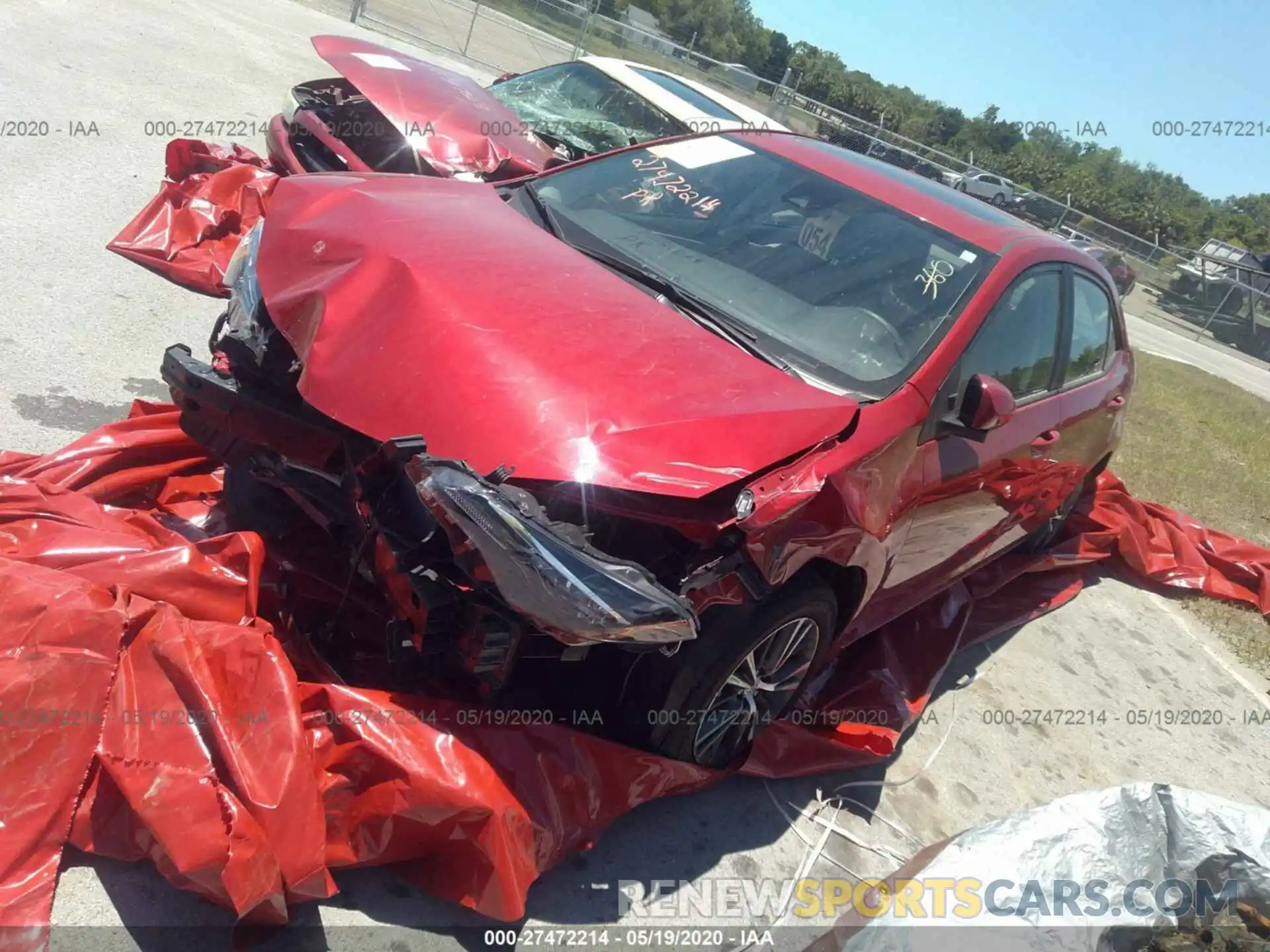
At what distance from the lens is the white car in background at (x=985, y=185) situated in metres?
28.5

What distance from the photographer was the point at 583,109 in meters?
7.96

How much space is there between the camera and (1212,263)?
1086 inches

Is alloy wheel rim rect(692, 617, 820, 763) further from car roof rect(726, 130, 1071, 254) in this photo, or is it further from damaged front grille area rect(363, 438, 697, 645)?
car roof rect(726, 130, 1071, 254)

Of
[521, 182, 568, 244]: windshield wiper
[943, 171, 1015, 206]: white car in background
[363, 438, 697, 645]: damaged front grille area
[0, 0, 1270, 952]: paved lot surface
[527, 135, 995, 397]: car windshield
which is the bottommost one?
[0, 0, 1270, 952]: paved lot surface

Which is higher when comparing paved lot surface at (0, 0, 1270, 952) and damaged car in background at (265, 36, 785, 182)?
damaged car in background at (265, 36, 785, 182)

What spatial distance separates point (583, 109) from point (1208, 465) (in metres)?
6.93

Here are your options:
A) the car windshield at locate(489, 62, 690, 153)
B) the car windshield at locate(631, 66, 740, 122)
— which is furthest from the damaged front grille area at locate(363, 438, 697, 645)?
the car windshield at locate(631, 66, 740, 122)

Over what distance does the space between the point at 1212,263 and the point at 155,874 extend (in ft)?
104

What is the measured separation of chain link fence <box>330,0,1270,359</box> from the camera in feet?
68.4

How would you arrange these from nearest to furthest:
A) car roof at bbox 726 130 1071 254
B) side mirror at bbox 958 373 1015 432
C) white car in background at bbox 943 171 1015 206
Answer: side mirror at bbox 958 373 1015 432, car roof at bbox 726 130 1071 254, white car in background at bbox 943 171 1015 206

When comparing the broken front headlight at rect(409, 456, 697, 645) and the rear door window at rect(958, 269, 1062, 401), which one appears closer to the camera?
the broken front headlight at rect(409, 456, 697, 645)

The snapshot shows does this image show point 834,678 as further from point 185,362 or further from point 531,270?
point 185,362

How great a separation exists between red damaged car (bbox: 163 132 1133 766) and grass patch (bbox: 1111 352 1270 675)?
2.74 m

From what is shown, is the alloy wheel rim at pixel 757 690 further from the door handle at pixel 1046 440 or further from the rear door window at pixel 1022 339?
the door handle at pixel 1046 440
